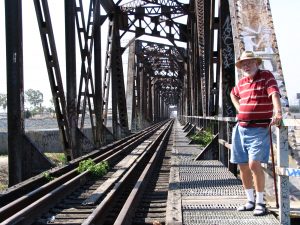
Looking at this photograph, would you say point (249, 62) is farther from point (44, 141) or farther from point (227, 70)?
Result: point (44, 141)

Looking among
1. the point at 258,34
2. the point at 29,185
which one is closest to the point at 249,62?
the point at 258,34

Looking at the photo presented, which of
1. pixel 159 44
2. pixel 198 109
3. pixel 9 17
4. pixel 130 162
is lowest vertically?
pixel 130 162

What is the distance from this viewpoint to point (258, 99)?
13.9 ft

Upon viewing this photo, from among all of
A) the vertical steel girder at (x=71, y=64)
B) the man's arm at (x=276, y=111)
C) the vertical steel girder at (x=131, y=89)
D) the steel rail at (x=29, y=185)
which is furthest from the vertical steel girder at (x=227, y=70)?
the vertical steel girder at (x=131, y=89)

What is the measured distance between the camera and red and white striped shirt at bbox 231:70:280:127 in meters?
4.20

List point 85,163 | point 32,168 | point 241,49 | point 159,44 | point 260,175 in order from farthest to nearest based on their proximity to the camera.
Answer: point 159,44 → point 85,163 → point 32,168 → point 241,49 → point 260,175

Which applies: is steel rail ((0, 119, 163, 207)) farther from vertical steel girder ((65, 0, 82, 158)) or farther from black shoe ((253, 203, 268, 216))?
black shoe ((253, 203, 268, 216))

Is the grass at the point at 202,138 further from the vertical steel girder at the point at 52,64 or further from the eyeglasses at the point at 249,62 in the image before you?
the eyeglasses at the point at 249,62

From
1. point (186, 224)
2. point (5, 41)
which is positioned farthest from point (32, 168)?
point (186, 224)

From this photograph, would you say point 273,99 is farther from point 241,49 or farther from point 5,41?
point 5,41

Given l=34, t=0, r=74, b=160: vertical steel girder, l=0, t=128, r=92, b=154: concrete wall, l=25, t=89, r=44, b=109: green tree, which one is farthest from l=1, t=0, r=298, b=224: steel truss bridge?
l=25, t=89, r=44, b=109: green tree

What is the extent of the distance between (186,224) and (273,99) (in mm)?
1405

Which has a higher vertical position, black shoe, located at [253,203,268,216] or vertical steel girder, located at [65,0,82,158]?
vertical steel girder, located at [65,0,82,158]

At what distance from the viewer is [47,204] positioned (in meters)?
5.41
